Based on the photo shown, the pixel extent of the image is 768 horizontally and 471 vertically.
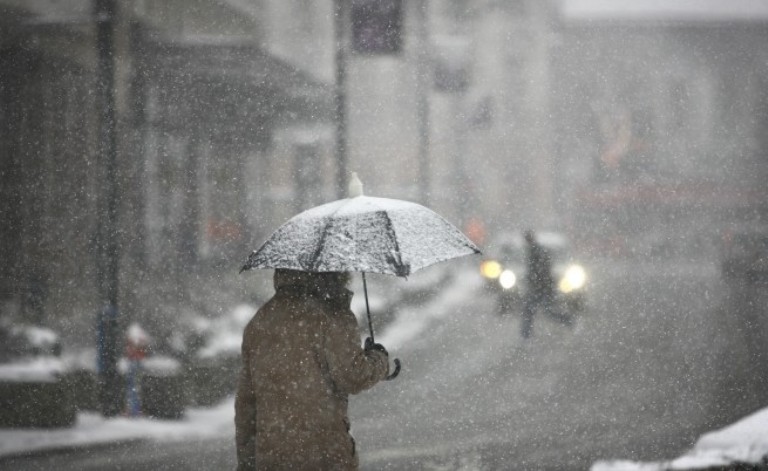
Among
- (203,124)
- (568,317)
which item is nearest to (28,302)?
(203,124)

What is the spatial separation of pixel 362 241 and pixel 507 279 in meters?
16.3

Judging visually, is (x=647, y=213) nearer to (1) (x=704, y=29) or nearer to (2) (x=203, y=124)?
(1) (x=704, y=29)

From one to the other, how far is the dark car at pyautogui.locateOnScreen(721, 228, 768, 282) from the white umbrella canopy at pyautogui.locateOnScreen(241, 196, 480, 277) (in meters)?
19.8

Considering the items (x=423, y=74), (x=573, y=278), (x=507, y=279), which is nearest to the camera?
(x=573, y=278)

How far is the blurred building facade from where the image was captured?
462 inches

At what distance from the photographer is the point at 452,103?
110 feet

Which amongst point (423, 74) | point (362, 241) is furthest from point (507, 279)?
point (362, 241)

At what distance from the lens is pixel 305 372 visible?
8.86 feet

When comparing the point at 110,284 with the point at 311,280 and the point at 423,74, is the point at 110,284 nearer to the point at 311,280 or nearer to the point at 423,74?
the point at 311,280

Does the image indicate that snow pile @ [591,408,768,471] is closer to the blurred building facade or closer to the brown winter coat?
the brown winter coat

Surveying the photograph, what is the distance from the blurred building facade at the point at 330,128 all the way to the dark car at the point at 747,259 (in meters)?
6.67

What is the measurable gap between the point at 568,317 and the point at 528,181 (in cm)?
1587

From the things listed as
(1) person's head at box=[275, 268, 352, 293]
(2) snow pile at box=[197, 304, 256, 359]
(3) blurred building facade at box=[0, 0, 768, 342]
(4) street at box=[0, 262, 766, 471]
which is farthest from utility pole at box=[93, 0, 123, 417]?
(1) person's head at box=[275, 268, 352, 293]

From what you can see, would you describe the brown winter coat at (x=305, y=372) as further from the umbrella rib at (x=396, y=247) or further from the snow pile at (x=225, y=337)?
the snow pile at (x=225, y=337)
